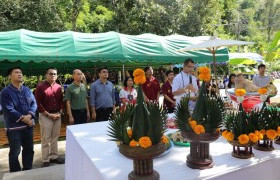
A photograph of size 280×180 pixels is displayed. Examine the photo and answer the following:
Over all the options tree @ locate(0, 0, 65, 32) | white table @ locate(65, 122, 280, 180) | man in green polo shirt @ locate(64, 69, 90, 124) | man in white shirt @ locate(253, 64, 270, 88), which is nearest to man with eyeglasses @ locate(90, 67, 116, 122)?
man in green polo shirt @ locate(64, 69, 90, 124)

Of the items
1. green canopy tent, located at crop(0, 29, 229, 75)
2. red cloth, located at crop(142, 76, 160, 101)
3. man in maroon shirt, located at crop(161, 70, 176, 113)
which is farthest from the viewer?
red cloth, located at crop(142, 76, 160, 101)

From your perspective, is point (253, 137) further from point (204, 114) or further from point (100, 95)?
point (100, 95)

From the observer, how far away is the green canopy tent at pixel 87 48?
4566mm

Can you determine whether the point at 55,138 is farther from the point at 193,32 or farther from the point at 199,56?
the point at 193,32

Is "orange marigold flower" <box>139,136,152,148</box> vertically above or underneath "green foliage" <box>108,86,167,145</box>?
underneath

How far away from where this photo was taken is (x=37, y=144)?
512 centimetres

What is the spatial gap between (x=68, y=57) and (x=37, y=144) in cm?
185

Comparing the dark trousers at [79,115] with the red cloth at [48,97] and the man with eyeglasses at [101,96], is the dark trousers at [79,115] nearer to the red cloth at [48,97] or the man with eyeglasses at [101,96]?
the man with eyeglasses at [101,96]

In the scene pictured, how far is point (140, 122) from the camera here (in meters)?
1.27

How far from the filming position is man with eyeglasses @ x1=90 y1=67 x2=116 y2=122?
4.31m

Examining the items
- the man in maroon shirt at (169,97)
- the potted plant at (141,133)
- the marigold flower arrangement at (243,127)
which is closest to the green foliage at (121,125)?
the potted plant at (141,133)

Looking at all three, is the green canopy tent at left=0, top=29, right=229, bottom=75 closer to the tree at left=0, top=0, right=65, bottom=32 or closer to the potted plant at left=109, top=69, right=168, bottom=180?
the potted plant at left=109, top=69, right=168, bottom=180

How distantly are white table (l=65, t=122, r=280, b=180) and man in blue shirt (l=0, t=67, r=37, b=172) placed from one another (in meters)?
1.54

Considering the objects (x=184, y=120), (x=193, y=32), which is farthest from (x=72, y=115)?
(x=193, y=32)
